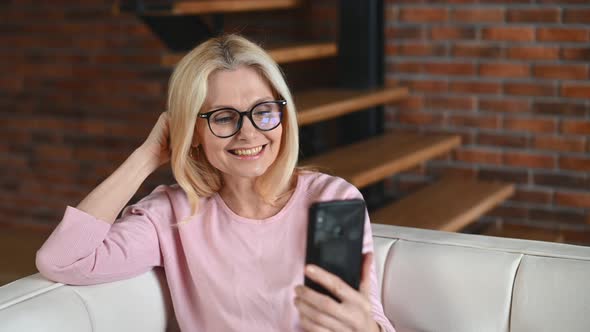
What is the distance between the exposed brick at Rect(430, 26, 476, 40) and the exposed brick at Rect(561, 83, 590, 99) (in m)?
0.44

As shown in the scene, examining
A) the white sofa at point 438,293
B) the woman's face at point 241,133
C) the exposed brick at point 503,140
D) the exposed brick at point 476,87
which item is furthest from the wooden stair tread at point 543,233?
the woman's face at point 241,133

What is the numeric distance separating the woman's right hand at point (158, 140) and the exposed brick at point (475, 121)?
203 cm

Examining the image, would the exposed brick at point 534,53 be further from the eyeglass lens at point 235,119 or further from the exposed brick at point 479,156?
the eyeglass lens at point 235,119

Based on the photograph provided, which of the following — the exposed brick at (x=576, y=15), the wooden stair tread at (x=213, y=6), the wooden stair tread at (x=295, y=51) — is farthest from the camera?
the exposed brick at (x=576, y=15)

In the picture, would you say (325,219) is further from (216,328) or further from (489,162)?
(489,162)

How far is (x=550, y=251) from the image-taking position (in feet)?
5.64

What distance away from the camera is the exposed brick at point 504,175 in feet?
11.6

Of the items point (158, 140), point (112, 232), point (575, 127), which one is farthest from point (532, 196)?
point (112, 232)

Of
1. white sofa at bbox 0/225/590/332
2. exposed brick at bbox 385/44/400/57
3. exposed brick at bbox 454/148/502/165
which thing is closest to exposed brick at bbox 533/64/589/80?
exposed brick at bbox 454/148/502/165

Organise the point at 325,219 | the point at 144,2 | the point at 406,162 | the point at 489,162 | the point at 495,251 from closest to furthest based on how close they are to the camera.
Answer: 1. the point at 325,219
2. the point at 495,251
3. the point at 144,2
4. the point at 406,162
5. the point at 489,162

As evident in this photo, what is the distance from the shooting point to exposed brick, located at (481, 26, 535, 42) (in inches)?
134

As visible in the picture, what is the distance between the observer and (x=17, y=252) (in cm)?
403

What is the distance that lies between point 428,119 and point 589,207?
→ 77 centimetres

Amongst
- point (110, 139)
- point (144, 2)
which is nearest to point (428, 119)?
point (144, 2)
